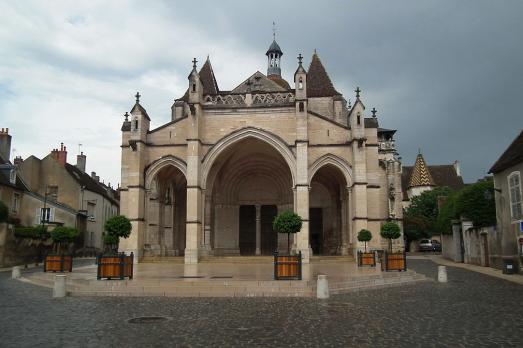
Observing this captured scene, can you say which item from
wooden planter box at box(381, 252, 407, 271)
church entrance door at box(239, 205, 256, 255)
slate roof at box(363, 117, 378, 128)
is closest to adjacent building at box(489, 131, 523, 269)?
wooden planter box at box(381, 252, 407, 271)

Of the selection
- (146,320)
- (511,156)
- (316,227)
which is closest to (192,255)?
(316,227)

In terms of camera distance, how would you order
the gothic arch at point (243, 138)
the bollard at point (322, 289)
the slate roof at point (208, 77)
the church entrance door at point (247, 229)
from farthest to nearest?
the slate roof at point (208, 77) < the church entrance door at point (247, 229) < the gothic arch at point (243, 138) < the bollard at point (322, 289)

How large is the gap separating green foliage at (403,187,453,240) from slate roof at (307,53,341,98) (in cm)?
1981

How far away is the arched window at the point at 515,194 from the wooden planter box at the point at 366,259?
614 cm

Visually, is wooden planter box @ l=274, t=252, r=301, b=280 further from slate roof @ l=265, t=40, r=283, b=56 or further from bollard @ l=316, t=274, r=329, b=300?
slate roof @ l=265, t=40, r=283, b=56

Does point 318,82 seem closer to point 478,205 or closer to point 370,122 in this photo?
point 370,122

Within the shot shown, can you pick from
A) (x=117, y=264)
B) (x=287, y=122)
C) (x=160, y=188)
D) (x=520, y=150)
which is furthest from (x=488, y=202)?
(x=117, y=264)

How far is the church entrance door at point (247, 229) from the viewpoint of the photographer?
102 feet

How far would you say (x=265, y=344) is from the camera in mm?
6535

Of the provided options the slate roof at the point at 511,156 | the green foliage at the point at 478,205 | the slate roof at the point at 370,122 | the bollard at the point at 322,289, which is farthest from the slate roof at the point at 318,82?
the bollard at the point at 322,289

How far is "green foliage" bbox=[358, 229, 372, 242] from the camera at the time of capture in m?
22.5

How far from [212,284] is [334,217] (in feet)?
60.4

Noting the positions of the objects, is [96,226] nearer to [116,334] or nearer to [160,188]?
[160,188]

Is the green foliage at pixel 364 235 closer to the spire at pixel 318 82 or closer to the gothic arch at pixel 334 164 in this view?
the gothic arch at pixel 334 164
